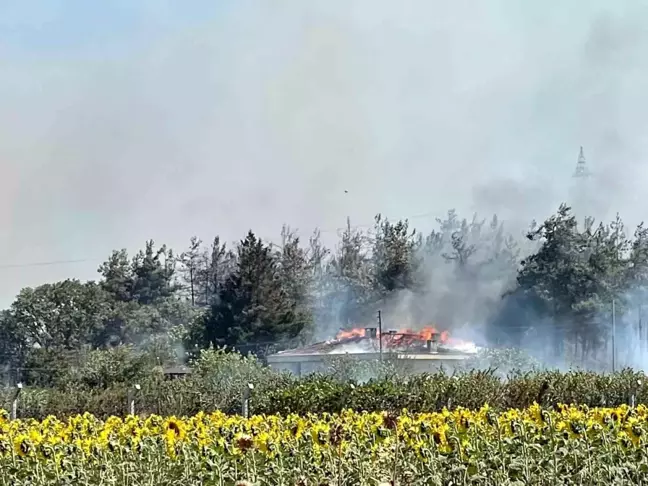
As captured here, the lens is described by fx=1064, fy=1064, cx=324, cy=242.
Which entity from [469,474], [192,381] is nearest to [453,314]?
[192,381]

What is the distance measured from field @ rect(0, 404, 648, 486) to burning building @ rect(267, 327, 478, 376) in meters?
27.2

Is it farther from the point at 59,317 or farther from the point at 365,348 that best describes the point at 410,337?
the point at 59,317

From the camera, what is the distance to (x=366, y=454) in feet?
21.9

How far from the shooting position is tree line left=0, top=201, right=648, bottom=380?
42656mm

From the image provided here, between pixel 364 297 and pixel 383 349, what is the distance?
39.7 ft

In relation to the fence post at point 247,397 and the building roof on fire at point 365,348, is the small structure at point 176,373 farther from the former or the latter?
the building roof on fire at point 365,348

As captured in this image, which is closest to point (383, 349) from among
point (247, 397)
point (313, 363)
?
point (313, 363)

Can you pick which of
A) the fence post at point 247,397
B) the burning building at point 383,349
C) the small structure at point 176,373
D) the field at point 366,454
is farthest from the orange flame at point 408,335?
the field at point 366,454

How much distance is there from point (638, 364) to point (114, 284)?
25.9 metres

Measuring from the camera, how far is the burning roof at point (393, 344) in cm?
3797

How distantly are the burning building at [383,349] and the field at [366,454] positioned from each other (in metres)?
27.2

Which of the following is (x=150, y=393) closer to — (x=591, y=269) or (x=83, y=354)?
(x=83, y=354)

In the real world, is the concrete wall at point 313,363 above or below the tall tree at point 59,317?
below

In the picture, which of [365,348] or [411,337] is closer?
[365,348]
